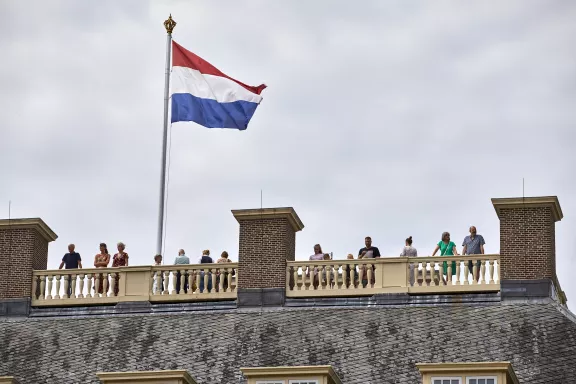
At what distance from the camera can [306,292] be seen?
6178 centimetres

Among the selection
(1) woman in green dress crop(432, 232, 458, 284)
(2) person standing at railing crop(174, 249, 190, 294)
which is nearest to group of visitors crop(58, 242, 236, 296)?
(2) person standing at railing crop(174, 249, 190, 294)

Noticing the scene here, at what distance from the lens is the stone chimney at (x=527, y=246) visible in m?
60.4

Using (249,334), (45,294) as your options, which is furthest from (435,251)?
(45,294)

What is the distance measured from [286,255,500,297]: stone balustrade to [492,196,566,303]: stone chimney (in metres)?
0.42

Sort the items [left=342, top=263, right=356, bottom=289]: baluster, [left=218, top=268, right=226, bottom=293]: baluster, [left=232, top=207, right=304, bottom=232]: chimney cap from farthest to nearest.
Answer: [left=232, top=207, right=304, bottom=232]: chimney cap → [left=218, top=268, right=226, bottom=293]: baluster → [left=342, top=263, right=356, bottom=289]: baluster

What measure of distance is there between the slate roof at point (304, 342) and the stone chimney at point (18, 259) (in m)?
1.24

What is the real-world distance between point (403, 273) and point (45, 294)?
10.1 metres

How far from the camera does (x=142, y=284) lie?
62.9 m

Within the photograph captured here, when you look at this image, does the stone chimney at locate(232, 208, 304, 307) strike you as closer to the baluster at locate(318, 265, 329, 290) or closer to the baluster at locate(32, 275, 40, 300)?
the baluster at locate(318, 265, 329, 290)

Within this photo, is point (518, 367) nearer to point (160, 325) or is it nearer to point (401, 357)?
point (401, 357)

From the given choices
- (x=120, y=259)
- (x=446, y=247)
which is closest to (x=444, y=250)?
(x=446, y=247)

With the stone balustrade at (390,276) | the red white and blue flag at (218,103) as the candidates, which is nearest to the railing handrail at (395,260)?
the stone balustrade at (390,276)

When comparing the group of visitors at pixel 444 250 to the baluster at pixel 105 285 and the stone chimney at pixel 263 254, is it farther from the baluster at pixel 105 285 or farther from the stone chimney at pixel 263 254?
the baluster at pixel 105 285

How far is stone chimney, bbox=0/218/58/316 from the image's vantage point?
63375 millimetres
